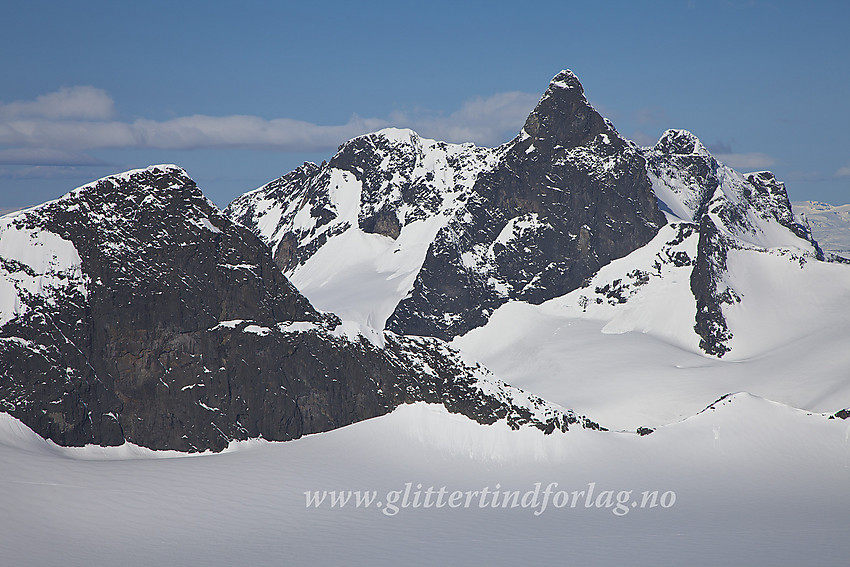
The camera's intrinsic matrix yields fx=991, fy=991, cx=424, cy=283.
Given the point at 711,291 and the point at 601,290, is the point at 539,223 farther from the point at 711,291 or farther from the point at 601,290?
the point at 711,291

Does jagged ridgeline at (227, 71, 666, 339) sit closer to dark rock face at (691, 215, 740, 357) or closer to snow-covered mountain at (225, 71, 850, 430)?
snow-covered mountain at (225, 71, 850, 430)

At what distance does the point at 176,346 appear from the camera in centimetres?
8200

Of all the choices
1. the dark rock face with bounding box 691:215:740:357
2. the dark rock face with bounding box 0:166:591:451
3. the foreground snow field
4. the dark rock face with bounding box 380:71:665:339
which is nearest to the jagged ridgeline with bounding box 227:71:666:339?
the dark rock face with bounding box 380:71:665:339

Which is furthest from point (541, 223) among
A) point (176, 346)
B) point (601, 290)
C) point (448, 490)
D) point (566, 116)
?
point (448, 490)

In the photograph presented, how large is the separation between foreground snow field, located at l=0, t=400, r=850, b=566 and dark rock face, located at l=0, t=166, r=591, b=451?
2290 millimetres

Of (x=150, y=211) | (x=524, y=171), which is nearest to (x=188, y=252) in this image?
(x=150, y=211)

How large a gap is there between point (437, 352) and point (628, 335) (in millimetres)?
66774

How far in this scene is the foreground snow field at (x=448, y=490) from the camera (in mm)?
59500

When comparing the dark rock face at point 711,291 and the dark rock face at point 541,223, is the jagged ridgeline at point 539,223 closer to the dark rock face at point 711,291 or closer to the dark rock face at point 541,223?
the dark rock face at point 541,223

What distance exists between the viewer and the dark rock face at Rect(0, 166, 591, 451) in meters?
75.9

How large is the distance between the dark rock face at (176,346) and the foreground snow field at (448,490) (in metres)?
2.29

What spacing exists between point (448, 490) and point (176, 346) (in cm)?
2581

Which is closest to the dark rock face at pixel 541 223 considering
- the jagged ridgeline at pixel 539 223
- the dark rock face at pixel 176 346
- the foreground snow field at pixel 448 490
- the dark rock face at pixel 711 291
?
the jagged ridgeline at pixel 539 223

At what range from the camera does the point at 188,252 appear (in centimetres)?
8344
